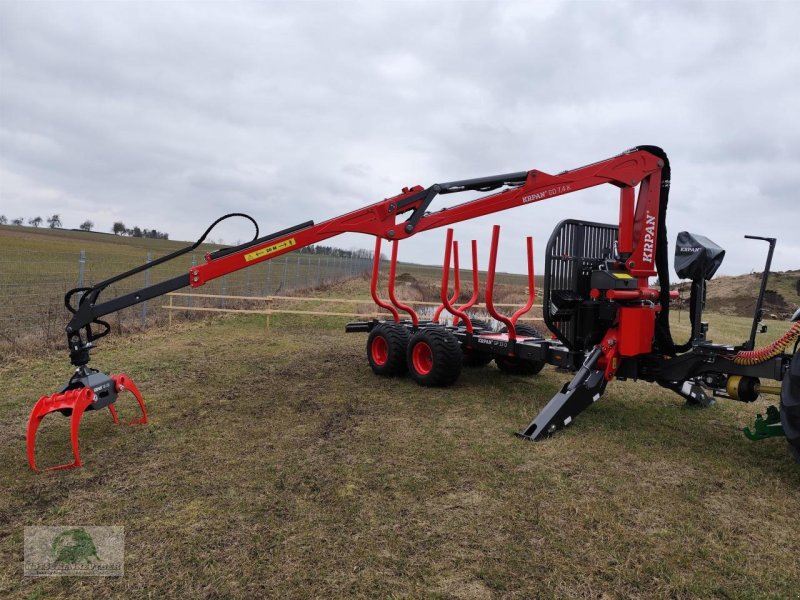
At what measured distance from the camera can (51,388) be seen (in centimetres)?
615

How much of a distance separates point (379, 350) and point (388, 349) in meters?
0.37

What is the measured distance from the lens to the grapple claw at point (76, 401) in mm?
3918

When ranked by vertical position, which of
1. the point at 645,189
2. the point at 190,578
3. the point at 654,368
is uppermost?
the point at 645,189

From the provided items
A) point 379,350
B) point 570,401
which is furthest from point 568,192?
point 379,350

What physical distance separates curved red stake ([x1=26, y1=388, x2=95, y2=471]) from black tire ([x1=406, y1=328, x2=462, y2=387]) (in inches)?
A: 151

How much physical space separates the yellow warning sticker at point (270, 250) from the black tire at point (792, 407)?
14.8ft

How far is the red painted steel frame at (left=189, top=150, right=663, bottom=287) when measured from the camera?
221 inches

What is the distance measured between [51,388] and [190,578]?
4651mm

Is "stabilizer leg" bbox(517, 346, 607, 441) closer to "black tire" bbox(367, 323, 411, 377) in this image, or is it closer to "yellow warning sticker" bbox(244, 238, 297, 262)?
"black tire" bbox(367, 323, 411, 377)

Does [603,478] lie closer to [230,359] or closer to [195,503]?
[195,503]

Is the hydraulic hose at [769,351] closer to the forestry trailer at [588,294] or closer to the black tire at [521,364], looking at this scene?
the forestry trailer at [588,294]

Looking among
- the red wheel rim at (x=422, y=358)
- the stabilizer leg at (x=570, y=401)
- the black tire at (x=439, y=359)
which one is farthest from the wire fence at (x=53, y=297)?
the stabilizer leg at (x=570, y=401)

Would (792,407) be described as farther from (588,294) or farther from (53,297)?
(53,297)

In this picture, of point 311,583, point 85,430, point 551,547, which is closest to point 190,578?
point 311,583
